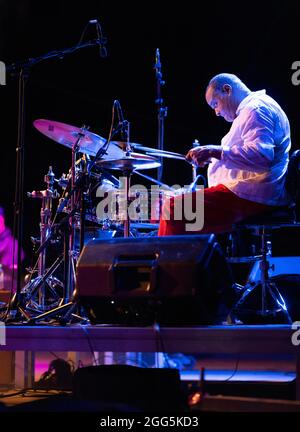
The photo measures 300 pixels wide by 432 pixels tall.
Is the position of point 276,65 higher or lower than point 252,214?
higher

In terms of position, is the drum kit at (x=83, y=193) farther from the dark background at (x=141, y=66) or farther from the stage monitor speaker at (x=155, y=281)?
the dark background at (x=141, y=66)

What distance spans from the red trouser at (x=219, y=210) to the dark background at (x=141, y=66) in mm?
2583

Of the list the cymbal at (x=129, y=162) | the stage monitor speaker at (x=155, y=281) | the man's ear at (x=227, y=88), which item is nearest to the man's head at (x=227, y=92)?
the man's ear at (x=227, y=88)

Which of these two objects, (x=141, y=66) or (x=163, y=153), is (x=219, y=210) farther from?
(x=141, y=66)

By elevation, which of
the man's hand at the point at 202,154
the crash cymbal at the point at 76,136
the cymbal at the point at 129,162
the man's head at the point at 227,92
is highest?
the man's head at the point at 227,92

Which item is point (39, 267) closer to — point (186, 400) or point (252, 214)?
point (252, 214)

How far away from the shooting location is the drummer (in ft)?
9.29

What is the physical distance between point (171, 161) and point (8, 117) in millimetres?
2036

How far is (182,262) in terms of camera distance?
226cm

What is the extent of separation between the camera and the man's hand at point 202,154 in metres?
2.78

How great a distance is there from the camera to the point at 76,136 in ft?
12.5

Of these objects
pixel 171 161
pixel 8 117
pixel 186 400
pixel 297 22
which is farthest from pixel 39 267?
pixel 297 22

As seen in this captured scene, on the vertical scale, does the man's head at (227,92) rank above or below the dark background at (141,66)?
below

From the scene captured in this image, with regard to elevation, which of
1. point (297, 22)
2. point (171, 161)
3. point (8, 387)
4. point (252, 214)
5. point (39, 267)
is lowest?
point (8, 387)
